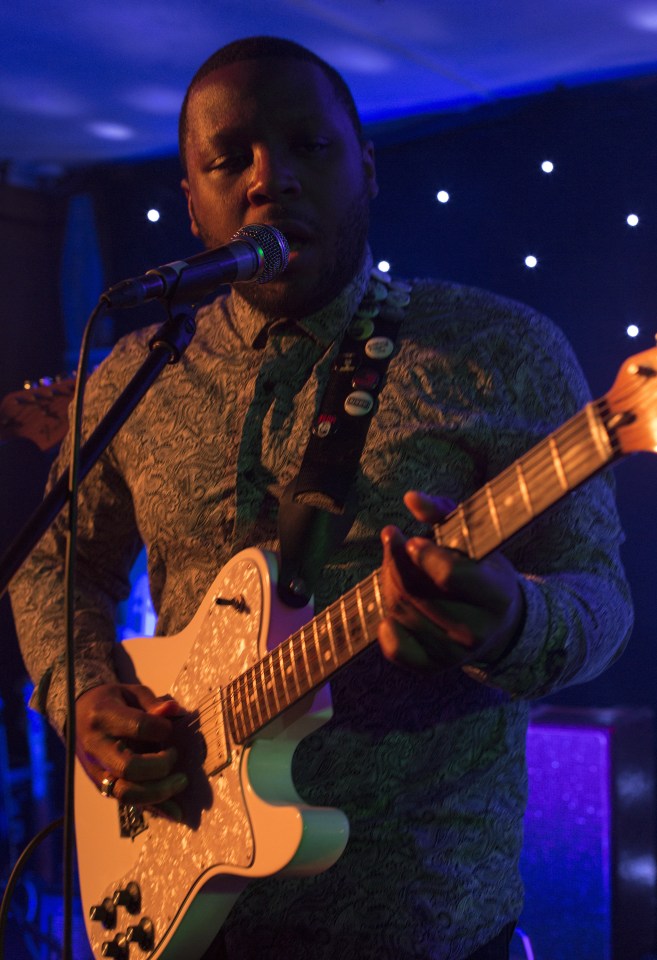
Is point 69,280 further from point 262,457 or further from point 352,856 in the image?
point 352,856

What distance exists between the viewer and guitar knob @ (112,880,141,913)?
1.74 meters

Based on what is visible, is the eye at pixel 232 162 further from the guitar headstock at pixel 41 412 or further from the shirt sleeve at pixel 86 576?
the guitar headstock at pixel 41 412

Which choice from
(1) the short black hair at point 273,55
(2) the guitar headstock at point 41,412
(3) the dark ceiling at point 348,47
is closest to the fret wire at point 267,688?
(1) the short black hair at point 273,55

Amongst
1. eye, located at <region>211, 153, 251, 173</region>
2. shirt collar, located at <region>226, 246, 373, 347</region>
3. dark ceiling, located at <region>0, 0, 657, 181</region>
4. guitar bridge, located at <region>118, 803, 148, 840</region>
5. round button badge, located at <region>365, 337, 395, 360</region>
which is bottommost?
guitar bridge, located at <region>118, 803, 148, 840</region>

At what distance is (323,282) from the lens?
2000mm

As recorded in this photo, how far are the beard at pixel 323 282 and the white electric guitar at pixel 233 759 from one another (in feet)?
1.87

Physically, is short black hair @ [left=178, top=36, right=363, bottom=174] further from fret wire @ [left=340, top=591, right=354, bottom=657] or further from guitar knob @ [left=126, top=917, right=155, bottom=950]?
guitar knob @ [left=126, top=917, right=155, bottom=950]

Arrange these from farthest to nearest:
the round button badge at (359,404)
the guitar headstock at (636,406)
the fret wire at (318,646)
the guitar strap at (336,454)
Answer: the round button badge at (359,404) → the guitar strap at (336,454) → the fret wire at (318,646) → the guitar headstock at (636,406)

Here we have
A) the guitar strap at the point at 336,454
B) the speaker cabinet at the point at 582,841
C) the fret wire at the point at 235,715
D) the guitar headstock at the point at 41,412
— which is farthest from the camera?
the guitar headstock at the point at 41,412

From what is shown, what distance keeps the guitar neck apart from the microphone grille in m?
0.50

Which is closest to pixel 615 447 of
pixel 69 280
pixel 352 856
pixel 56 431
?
pixel 352 856

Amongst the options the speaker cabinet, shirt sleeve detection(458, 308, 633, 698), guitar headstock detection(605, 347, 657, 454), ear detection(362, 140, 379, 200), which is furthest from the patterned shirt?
the speaker cabinet

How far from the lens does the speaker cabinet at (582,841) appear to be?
3084 millimetres

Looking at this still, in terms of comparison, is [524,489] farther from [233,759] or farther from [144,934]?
[144,934]
